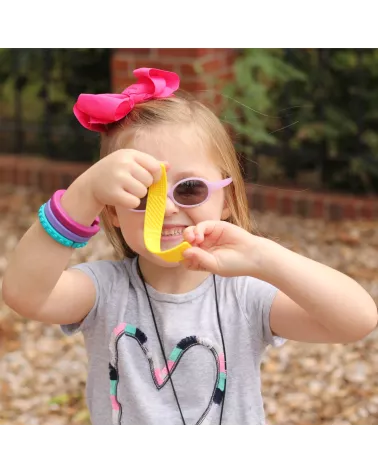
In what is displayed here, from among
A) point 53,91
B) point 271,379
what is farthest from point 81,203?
point 53,91

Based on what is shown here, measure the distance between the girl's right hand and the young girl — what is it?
0.03 meters

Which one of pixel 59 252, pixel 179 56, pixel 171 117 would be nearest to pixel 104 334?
pixel 59 252

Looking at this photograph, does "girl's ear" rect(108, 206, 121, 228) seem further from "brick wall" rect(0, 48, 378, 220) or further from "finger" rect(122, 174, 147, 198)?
"brick wall" rect(0, 48, 378, 220)

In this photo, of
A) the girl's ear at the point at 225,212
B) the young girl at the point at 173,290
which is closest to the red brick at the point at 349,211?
the young girl at the point at 173,290

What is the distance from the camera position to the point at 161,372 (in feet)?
7.80

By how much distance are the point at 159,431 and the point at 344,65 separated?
198 inches

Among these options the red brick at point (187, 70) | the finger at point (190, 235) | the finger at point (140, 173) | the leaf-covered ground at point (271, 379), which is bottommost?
the leaf-covered ground at point (271, 379)

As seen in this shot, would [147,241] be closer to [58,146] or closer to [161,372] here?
[161,372]

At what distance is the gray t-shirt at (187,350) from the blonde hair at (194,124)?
0.24 metres

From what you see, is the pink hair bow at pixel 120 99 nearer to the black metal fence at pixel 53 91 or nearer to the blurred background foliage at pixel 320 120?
the blurred background foliage at pixel 320 120

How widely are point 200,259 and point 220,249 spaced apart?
3.3 inches

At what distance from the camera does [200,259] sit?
206 centimetres

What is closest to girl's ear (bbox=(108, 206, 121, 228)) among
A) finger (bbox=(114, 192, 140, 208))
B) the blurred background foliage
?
finger (bbox=(114, 192, 140, 208))

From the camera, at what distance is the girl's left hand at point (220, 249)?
6.80 feet
